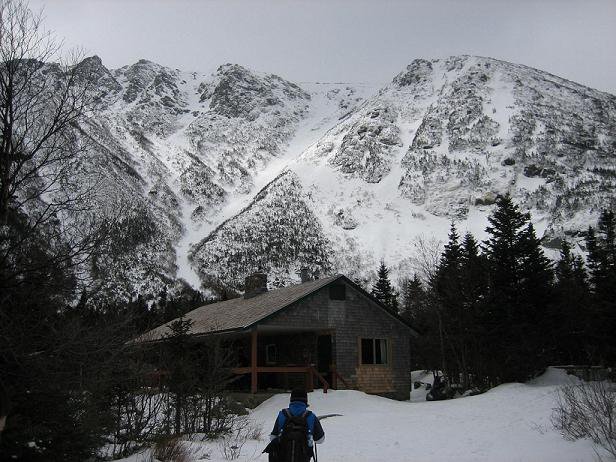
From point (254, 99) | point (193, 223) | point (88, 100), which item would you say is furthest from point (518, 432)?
point (254, 99)

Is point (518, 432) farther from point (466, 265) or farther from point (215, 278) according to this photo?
point (215, 278)

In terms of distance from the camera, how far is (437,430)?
1506 centimetres

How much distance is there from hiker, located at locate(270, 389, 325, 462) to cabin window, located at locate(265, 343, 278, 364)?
20.2 m

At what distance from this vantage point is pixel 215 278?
74375mm

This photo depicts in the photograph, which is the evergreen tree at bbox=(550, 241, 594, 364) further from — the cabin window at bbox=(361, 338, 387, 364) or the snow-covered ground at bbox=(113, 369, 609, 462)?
the cabin window at bbox=(361, 338, 387, 364)

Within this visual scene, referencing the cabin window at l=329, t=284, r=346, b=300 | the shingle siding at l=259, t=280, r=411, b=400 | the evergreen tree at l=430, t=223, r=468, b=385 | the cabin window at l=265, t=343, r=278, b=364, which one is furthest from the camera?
the evergreen tree at l=430, t=223, r=468, b=385

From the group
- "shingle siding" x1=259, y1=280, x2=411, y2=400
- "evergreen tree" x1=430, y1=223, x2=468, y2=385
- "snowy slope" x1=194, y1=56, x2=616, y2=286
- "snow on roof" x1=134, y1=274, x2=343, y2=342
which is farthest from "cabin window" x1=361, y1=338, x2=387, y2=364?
"snowy slope" x1=194, y1=56, x2=616, y2=286

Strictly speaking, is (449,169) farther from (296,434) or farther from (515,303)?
(296,434)

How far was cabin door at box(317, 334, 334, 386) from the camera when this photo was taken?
24.2 m

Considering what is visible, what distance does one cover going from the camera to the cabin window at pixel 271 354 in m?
27.1

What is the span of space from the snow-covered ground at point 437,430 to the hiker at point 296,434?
3940mm

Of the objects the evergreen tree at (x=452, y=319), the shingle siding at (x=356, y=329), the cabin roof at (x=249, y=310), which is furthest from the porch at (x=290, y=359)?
the evergreen tree at (x=452, y=319)

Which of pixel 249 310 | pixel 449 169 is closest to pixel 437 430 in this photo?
pixel 249 310

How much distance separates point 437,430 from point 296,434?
9274mm
